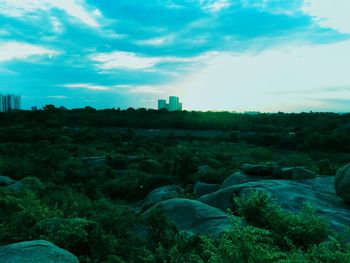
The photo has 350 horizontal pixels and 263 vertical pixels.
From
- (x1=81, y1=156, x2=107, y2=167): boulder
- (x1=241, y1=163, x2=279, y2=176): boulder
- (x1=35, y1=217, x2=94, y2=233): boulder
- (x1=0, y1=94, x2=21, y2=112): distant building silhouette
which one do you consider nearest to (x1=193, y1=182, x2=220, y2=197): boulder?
(x1=241, y1=163, x2=279, y2=176): boulder

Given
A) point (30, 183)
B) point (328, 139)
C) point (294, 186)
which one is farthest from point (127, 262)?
point (328, 139)

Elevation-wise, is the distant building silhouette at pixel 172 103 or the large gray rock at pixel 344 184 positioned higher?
the distant building silhouette at pixel 172 103

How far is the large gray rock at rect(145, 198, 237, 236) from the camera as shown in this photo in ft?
24.2

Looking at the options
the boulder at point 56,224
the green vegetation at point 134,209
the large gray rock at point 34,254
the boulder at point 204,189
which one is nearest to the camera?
the large gray rock at point 34,254

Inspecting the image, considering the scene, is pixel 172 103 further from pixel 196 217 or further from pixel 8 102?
pixel 196 217

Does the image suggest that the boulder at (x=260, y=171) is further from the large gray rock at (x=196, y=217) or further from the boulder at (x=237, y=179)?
the large gray rock at (x=196, y=217)

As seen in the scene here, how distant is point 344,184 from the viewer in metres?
9.47

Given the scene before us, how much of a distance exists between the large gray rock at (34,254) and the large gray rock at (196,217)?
9.93 ft

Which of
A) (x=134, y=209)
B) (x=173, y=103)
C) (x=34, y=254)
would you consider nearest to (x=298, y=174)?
(x=134, y=209)

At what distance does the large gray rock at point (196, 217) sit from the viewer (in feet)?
24.2

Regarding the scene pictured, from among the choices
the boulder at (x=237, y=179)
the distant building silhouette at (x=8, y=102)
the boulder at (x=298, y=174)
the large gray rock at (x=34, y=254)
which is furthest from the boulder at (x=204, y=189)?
the distant building silhouette at (x=8, y=102)

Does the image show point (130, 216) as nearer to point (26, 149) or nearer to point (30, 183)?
point (30, 183)

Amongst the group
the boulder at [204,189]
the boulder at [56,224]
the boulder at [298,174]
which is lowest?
the boulder at [204,189]

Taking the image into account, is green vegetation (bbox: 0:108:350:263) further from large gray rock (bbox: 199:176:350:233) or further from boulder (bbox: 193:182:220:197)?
large gray rock (bbox: 199:176:350:233)
